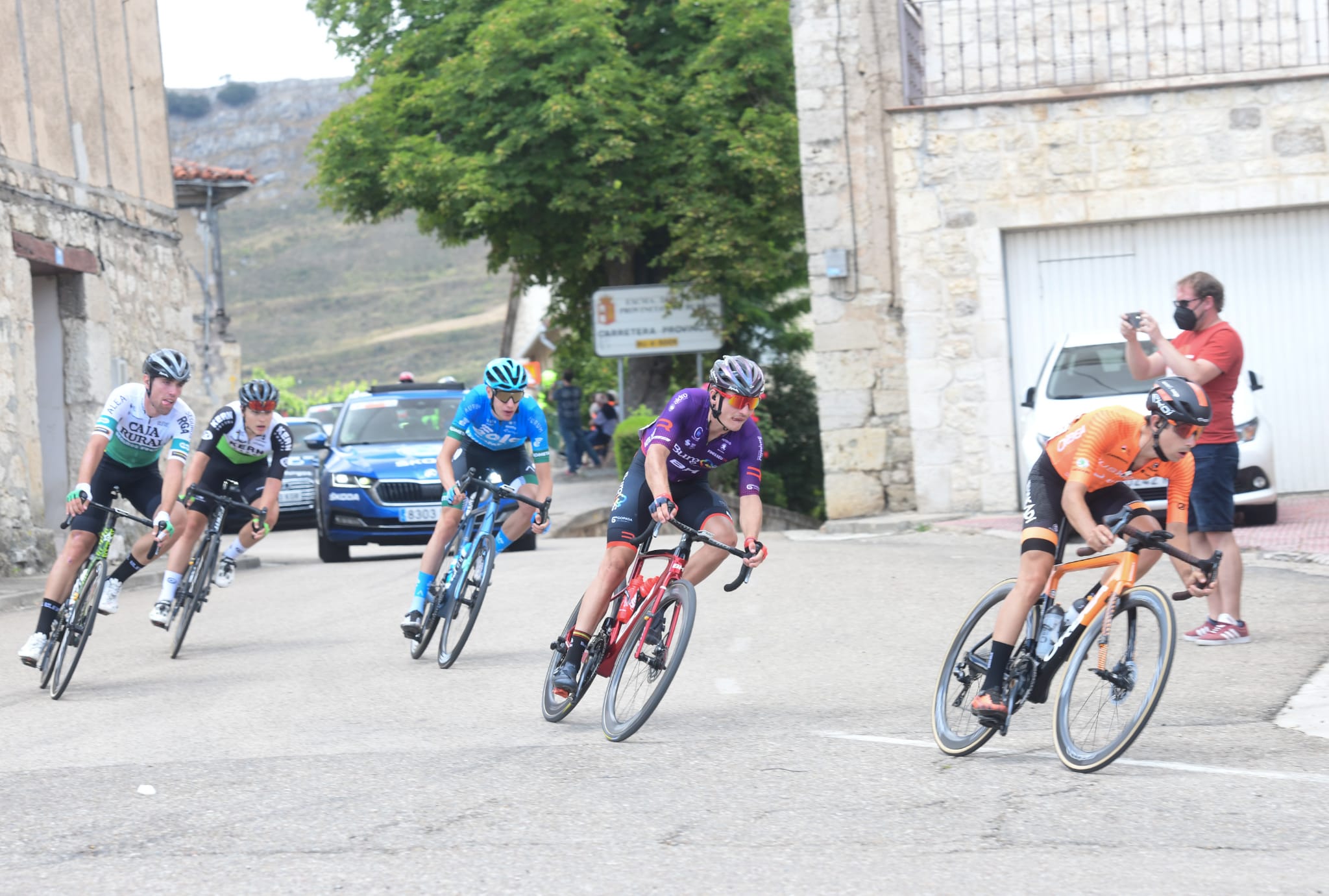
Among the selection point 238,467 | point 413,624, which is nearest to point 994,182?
point 238,467

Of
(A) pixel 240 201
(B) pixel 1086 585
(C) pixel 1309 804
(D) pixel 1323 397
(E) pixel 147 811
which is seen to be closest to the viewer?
(C) pixel 1309 804

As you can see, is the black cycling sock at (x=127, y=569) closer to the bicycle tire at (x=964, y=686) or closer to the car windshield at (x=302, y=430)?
the bicycle tire at (x=964, y=686)

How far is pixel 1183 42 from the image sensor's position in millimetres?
18438

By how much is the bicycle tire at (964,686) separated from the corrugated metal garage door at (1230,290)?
1148cm

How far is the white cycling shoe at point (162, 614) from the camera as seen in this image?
1073cm

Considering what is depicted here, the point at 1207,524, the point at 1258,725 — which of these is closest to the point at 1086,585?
the point at 1207,524

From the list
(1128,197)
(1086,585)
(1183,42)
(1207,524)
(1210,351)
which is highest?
(1183,42)

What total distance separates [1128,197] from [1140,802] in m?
13.2

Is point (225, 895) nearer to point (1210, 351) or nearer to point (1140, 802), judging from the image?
point (1140, 802)

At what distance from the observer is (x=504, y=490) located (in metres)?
9.78

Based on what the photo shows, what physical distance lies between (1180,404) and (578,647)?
9.26 feet

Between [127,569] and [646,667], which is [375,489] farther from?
[646,667]

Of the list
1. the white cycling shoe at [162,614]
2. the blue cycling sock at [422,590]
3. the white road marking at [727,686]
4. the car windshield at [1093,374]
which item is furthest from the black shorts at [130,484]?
the car windshield at [1093,374]

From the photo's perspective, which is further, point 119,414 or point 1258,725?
point 119,414
